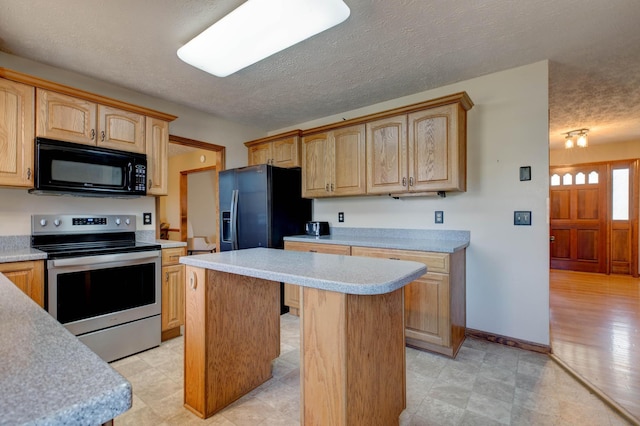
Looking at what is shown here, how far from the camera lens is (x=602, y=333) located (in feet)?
9.36

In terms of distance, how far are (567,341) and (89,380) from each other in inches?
136

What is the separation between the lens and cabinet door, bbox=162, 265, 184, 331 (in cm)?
274

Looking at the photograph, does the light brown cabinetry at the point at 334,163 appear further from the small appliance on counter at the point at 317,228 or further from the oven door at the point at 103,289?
the oven door at the point at 103,289

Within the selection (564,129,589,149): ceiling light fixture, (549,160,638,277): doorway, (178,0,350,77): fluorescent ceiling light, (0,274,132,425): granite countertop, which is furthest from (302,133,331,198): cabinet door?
(549,160,638,277): doorway

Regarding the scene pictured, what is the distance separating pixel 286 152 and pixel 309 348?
2885 mm

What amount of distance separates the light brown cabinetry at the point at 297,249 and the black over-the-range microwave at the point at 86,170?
1527 millimetres

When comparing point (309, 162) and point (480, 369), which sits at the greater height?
point (309, 162)

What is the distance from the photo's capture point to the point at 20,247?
2416 mm

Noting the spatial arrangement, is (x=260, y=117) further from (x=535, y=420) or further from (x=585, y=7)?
(x=535, y=420)

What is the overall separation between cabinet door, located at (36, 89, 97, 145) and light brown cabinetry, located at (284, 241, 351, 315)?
1995 millimetres

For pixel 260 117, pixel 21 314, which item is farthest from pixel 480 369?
pixel 260 117

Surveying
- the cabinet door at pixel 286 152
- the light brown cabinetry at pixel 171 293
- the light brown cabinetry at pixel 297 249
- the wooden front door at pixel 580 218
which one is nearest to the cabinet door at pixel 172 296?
the light brown cabinetry at pixel 171 293

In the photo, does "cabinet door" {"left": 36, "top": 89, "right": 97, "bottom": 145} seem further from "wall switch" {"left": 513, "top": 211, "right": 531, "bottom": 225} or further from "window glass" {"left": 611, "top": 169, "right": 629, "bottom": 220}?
"window glass" {"left": 611, "top": 169, "right": 629, "bottom": 220}

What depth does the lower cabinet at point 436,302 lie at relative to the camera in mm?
2395
